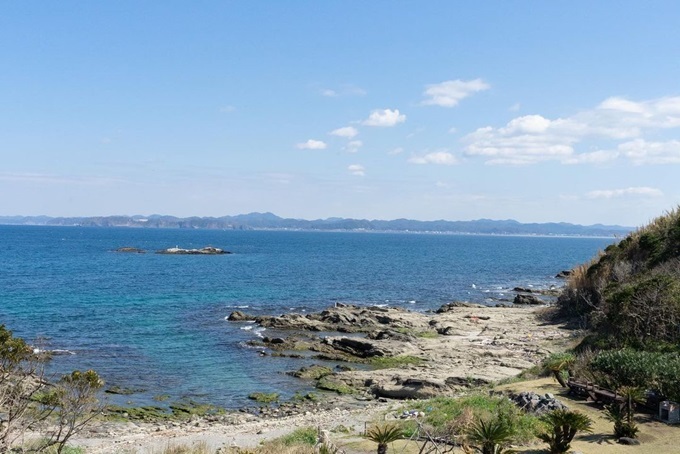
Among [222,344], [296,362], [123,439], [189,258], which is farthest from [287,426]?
[189,258]

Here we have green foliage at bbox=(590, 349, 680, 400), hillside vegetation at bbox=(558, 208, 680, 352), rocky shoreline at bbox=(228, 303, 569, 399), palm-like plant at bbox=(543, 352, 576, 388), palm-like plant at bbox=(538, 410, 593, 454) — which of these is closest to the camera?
palm-like plant at bbox=(538, 410, 593, 454)

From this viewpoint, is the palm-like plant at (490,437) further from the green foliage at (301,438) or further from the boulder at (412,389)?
the boulder at (412,389)

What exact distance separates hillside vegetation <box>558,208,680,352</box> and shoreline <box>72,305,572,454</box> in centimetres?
411

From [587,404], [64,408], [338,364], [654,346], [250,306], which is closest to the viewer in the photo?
[64,408]

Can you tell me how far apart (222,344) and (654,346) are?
89.2 ft

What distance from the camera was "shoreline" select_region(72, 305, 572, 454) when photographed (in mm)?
22188

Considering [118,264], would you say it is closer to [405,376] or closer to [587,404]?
[405,376]

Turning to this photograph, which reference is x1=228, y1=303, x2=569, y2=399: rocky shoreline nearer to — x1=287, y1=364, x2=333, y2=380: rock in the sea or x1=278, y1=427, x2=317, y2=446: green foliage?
x1=287, y1=364, x2=333, y2=380: rock in the sea

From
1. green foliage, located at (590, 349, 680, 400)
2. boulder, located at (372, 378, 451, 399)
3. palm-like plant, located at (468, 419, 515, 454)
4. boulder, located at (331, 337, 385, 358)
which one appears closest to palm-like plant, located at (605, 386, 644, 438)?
green foliage, located at (590, 349, 680, 400)

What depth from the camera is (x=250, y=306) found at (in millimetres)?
59469

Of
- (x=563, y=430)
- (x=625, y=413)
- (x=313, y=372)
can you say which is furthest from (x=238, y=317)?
(x=563, y=430)

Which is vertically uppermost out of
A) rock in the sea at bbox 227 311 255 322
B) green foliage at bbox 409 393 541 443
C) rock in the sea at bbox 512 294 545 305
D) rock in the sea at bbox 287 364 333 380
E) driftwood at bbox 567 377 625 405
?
driftwood at bbox 567 377 625 405

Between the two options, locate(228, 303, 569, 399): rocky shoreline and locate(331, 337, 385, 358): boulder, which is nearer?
locate(228, 303, 569, 399): rocky shoreline

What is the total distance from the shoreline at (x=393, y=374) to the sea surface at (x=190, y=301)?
3.23 m
